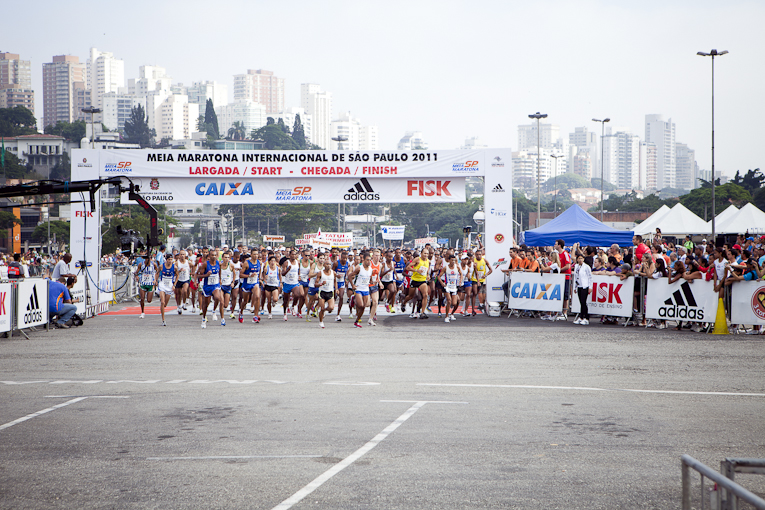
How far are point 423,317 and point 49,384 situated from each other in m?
10.9

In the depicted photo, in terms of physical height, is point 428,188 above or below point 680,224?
above

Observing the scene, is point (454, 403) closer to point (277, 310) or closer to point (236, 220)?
point (277, 310)

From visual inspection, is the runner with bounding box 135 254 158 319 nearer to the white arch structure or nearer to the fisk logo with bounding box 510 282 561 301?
the white arch structure

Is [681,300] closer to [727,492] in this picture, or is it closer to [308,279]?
[308,279]

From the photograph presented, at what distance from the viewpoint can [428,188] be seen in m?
20.2

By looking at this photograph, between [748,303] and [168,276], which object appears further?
[168,276]

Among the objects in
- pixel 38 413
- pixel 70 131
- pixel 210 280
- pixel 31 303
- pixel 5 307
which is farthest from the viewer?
pixel 70 131

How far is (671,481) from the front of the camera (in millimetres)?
5426

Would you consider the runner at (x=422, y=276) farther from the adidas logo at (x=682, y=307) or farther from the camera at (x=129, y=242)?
the camera at (x=129, y=242)

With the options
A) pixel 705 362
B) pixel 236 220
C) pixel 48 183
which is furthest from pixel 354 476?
pixel 236 220

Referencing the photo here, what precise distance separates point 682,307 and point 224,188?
13.0m

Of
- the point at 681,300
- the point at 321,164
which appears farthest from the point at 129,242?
the point at 681,300

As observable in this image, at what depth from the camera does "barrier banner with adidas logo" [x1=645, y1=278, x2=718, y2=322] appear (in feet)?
51.1

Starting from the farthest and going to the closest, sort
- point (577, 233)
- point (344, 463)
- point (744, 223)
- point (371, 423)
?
point (744, 223), point (577, 233), point (371, 423), point (344, 463)
